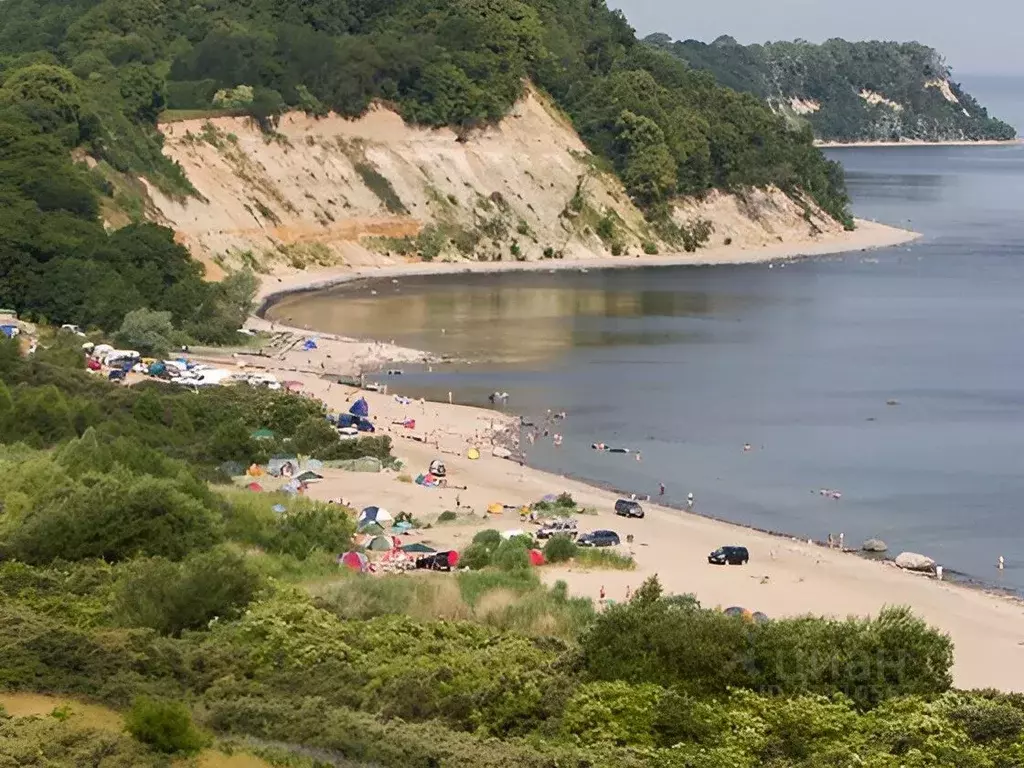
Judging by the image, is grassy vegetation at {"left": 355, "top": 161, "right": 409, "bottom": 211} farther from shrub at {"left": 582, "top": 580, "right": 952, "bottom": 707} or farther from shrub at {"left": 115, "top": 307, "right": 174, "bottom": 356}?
shrub at {"left": 582, "top": 580, "right": 952, "bottom": 707}

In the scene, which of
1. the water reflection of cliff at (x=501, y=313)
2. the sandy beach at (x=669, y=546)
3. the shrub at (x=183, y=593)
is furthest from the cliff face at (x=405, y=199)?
the shrub at (x=183, y=593)

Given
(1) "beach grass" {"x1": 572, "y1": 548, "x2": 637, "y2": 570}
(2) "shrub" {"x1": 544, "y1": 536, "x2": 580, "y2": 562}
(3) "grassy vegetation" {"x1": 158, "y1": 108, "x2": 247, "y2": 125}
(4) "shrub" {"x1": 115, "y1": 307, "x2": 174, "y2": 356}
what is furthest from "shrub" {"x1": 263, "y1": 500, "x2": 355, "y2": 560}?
(3) "grassy vegetation" {"x1": 158, "y1": 108, "x2": 247, "y2": 125}

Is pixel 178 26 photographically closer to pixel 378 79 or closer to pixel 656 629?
pixel 378 79

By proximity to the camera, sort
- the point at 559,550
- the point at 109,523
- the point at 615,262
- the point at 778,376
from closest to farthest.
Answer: the point at 109,523
the point at 559,550
the point at 778,376
the point at 615,262

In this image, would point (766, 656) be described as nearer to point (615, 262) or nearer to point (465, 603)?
point (465, 603)

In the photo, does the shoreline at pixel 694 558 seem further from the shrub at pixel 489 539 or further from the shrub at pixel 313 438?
the shrub at pixel 313 438

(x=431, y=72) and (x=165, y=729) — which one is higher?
(x=431, y=72)

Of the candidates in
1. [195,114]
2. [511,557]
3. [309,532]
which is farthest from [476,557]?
[195,114]
